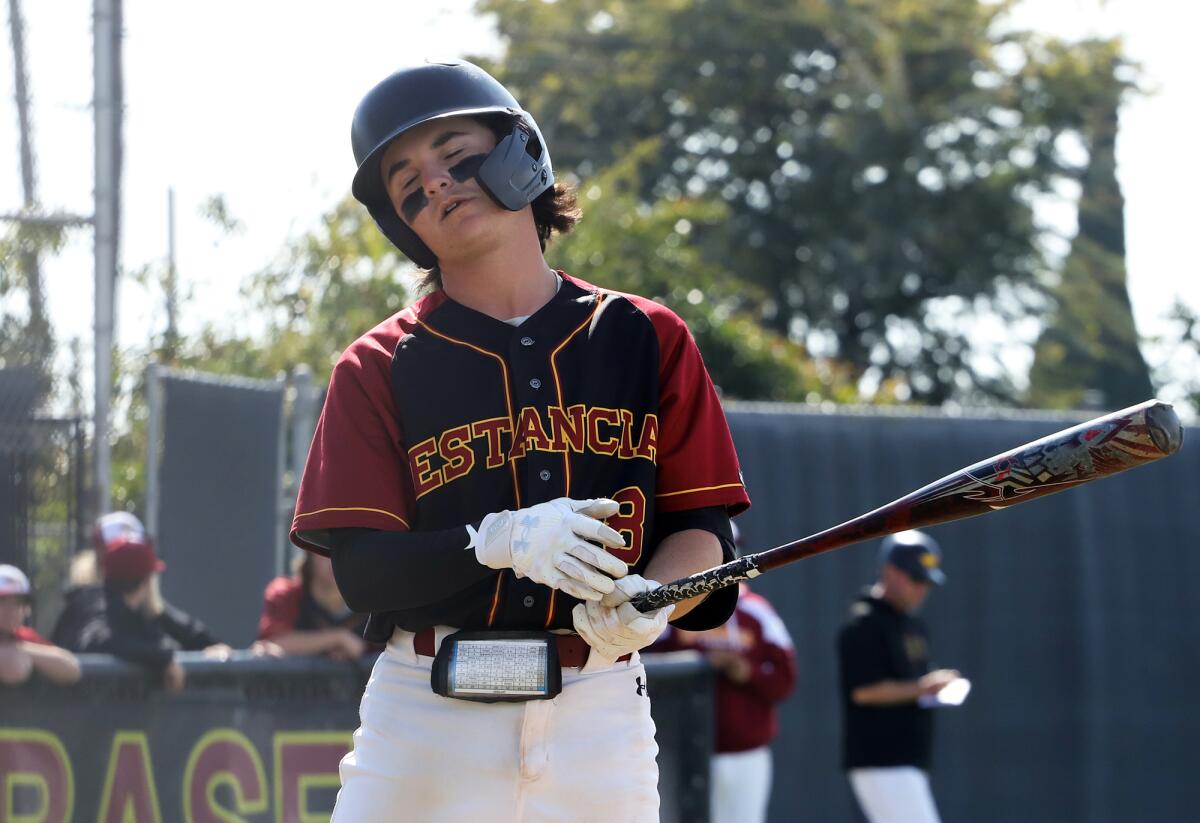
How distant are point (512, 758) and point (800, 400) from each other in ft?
49.0

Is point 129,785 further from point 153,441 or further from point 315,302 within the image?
point 315,302

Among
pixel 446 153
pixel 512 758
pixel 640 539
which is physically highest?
pixel 446 153

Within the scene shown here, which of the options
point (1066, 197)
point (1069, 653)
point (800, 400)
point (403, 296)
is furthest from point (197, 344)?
point (1066, 197)

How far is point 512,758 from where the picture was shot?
3.02 meters

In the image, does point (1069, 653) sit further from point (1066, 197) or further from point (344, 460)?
point (1066, 197)

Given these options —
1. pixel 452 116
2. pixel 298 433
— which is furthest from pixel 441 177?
pixel 298 433

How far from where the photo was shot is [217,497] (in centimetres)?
792

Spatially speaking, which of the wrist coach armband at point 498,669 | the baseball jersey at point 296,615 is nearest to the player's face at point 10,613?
the baseball jersey at point 296,615

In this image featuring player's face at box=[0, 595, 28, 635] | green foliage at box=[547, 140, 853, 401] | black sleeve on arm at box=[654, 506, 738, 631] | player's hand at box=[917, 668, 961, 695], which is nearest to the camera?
black sleeve on arm at box=[654, 506, 738, 631]

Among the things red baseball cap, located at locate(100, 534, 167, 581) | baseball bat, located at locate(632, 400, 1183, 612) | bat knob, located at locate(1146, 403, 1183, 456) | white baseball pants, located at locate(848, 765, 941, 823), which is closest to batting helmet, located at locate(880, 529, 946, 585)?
white baseball pants, located at locate(848, 765, 941, 823)

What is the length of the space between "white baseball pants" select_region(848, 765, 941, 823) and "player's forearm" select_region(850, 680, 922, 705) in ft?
0.98

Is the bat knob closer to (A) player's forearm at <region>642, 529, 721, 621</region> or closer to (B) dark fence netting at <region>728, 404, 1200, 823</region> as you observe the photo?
(A) player's forearm at <region>642, 529, 721, 621</region>

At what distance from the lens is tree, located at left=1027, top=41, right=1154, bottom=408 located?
73.9 feet

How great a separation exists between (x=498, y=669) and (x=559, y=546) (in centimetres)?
29
